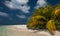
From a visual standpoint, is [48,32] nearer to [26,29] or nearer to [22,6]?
[26,29]

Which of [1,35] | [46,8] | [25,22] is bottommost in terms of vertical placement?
[1,35]

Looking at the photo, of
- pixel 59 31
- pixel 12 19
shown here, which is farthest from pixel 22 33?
pixel 59 31

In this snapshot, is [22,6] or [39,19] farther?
[39,19]

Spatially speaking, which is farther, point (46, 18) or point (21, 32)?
point (46, 18)

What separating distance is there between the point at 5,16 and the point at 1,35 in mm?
412

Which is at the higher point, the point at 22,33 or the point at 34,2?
the point at 34,2

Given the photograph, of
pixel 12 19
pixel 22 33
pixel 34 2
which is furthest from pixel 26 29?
pixel 34 2

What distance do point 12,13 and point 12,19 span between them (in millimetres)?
128

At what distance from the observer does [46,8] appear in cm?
329

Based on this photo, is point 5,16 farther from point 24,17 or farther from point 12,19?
point 24,17

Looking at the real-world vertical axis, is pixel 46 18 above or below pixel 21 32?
above

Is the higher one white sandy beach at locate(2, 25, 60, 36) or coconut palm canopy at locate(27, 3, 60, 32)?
coconut palm canopy at locate(27, 3, 60, 32)

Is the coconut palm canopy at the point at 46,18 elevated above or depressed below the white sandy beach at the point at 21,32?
above

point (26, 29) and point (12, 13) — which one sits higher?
point (12, 13)
